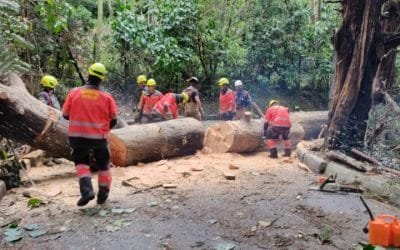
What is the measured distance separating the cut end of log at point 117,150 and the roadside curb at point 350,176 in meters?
3.51

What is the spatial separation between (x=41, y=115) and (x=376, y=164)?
544 cm

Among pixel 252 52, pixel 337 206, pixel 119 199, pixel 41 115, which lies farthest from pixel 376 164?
pixel 252 52

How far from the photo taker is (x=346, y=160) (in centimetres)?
738

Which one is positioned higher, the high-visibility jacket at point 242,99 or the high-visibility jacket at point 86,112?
the high-visibility jacket at point 86,112

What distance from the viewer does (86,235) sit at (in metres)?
4.67

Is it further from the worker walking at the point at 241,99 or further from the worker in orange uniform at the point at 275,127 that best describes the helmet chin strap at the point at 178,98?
the worker in orange uniform at the point at 275,127

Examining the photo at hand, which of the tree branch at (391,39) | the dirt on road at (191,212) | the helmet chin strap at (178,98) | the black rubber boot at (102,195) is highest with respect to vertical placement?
the tree branch at (391,39)

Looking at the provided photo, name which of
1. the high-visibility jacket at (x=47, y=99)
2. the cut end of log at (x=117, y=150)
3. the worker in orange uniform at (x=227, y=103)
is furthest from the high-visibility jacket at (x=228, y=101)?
the high-visibility jacket at (x=47, y=99)

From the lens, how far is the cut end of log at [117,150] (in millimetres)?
8062

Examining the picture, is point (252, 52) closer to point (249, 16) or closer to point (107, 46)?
point (249, 16)

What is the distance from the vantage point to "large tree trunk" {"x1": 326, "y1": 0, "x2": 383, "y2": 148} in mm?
7730

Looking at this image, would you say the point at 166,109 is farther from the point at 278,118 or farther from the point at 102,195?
the point at 102,195

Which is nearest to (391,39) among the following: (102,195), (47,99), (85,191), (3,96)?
(102,195)

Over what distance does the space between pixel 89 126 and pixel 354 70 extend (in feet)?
16.2
